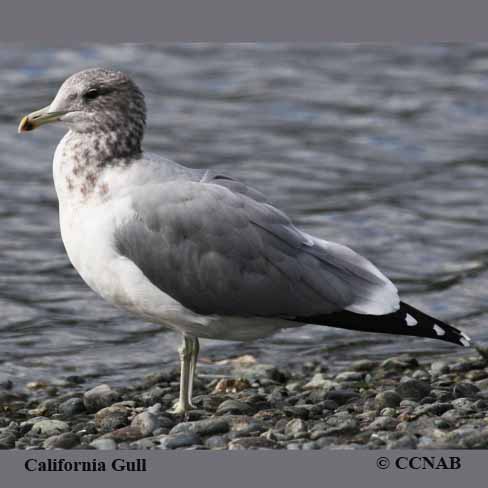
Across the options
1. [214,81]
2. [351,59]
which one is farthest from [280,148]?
[351,59]

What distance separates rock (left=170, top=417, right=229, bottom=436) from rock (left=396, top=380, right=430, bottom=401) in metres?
1.22

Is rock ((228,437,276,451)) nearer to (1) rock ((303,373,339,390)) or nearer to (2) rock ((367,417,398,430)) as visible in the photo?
(2) rock ((367,417,398,430))

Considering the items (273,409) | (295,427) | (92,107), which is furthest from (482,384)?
(92,107)

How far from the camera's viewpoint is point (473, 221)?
11.9 meters

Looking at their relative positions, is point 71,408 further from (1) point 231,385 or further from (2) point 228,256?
(2) point 228,256

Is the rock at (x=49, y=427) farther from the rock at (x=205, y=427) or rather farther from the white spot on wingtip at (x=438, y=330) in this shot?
the white spot on wingtip at (x=438, y=330)

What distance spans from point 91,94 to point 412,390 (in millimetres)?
2609

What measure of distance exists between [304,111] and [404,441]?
878cm

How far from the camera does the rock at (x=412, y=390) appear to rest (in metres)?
7.53

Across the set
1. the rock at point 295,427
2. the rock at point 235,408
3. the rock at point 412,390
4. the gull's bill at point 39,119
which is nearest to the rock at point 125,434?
the rock at point 235,408

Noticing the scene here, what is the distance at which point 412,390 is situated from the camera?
756cm

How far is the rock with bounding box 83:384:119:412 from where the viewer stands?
25.5 feet

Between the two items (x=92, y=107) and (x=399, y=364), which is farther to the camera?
(x=399, y=364)

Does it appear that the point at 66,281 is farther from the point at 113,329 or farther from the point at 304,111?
the point at 304,111
